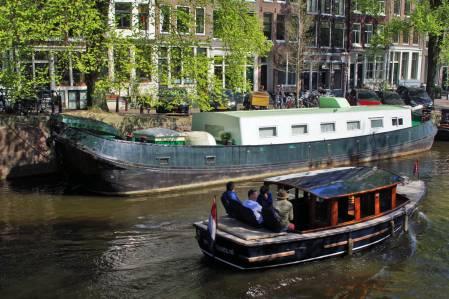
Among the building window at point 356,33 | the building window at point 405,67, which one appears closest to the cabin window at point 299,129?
the building window at point 356,33

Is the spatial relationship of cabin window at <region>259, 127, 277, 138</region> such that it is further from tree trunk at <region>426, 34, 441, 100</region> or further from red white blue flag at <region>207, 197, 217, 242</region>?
tree trunk at <region>426, 34, 441, 100</region>

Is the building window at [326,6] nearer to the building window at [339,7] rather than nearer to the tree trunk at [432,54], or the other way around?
the building window at [339,7]

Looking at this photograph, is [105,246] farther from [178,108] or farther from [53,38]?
[178,108]

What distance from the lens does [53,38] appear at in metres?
18.7

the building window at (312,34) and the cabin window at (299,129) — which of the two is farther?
the building window at (312,34)

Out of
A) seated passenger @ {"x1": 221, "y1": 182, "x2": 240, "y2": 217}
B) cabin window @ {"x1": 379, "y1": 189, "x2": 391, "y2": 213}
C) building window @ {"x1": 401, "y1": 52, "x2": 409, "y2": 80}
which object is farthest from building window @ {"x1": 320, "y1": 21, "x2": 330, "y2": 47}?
seated passenger @ {"x1": 221, "y1": 182, "x2": 240, "y2": 217}

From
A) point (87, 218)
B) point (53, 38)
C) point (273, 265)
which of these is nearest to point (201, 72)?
point (53, 38)

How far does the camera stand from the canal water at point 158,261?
34.4ft

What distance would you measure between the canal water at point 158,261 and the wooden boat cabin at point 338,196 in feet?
2.94

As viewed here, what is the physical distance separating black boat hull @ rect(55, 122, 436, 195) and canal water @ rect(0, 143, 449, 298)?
3.10 ft

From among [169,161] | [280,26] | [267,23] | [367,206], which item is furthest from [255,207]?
[280,26]

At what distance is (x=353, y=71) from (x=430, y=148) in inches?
874

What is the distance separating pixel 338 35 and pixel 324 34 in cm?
181

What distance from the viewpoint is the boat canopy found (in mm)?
11883
